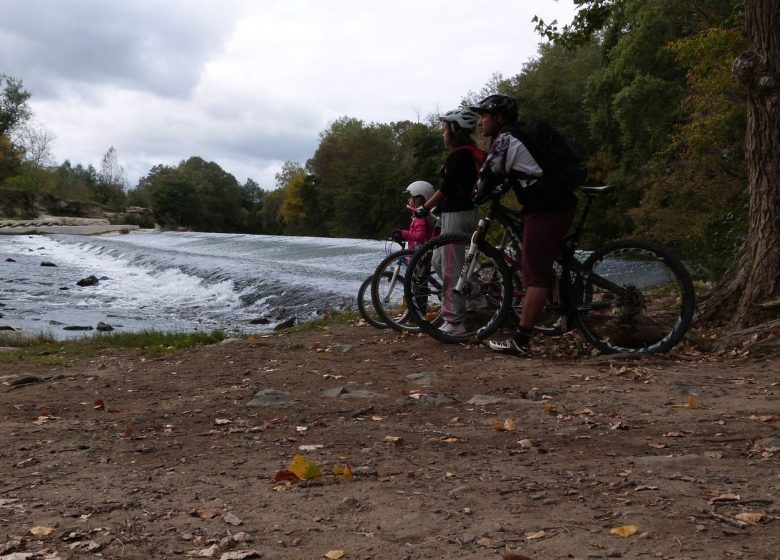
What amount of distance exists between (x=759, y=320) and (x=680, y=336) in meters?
0.98

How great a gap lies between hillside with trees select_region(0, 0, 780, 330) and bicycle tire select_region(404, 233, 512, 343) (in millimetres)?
2129

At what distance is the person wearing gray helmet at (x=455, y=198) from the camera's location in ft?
24.2

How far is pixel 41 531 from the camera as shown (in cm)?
334

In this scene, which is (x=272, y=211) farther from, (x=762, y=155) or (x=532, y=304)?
(x=532, y=304)

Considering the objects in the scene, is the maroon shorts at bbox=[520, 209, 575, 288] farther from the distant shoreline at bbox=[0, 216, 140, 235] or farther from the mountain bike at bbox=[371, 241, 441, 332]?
the distant shoreline at bbox=[0, 216, 140, 235]

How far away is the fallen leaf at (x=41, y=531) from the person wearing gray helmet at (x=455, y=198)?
4666mm

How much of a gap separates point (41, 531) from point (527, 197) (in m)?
4.43

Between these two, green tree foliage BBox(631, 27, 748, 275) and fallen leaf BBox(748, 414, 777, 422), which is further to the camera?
green tree foliage BBox(631, 27, 748, 275)

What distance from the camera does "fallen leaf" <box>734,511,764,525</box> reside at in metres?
2.99

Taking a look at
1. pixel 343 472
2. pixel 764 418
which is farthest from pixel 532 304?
pixel 343 472

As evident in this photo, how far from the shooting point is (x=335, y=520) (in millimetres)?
3328

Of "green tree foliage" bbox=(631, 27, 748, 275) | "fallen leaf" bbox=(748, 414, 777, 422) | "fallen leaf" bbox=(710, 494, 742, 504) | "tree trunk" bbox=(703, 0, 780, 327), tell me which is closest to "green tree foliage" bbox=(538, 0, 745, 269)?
"green tree foliage" bbox=(631, 27, 748, 275)

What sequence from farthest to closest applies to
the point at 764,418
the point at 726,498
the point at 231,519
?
the point at 764,418, the point at 231,519, the point at 726,498

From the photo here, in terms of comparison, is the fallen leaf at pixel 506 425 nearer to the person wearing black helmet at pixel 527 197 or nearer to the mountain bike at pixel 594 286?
the person wearing black helmet at pixel 527 197
